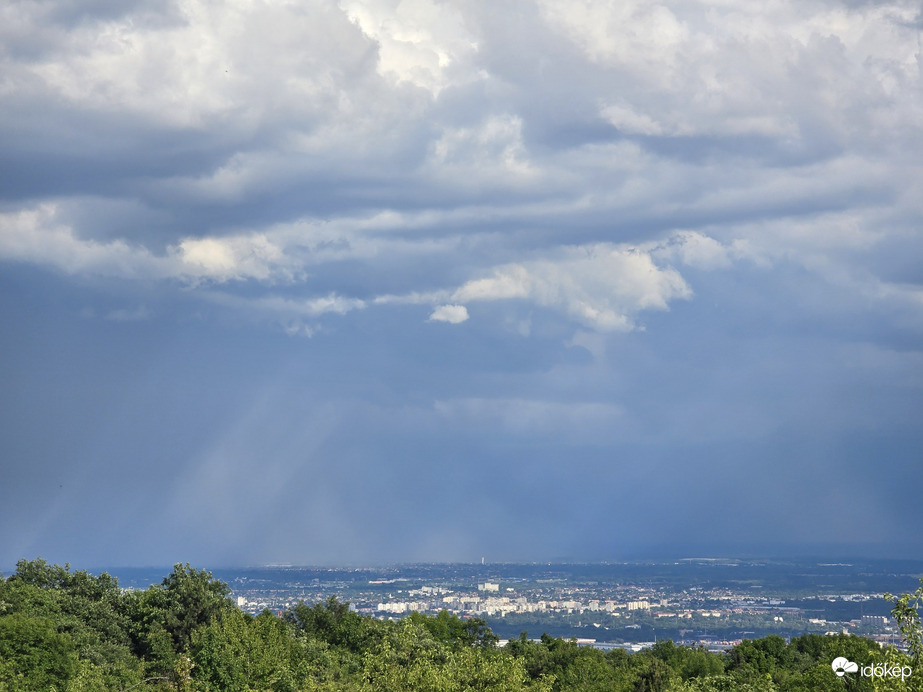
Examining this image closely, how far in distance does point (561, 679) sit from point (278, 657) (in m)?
25.1

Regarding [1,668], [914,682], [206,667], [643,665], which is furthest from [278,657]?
[914,682]

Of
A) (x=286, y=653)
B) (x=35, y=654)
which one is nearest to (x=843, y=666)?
(x=286, y=653)

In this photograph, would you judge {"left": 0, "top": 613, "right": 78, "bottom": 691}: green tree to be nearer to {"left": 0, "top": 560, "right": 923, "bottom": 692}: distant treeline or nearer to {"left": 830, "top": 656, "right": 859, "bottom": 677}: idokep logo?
{"left": 0, "top": 560, "right": 923, "bottom": 692}: distant treeline

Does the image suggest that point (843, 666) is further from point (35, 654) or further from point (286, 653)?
point (35, 654)

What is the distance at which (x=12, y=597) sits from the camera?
80875 mm

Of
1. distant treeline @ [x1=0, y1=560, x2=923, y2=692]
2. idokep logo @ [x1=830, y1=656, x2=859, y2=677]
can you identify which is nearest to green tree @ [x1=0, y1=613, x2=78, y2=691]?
distant treeline @ [x1=0, y1=560, x2=923, y2=692]

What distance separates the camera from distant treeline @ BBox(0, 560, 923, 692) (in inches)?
2094

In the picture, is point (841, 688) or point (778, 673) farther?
point (778, 673)

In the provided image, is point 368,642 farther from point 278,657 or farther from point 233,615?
point 278,657

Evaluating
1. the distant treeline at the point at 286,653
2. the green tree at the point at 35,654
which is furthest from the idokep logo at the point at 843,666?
the green tree at the point at 35,654

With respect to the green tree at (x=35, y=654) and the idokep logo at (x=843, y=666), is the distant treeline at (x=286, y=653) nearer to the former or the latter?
the green tree at (x=35, y=654)

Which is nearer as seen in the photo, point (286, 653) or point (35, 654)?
point (35, 654)

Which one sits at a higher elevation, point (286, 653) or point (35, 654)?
point (35, 654)

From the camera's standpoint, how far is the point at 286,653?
3105 inches
